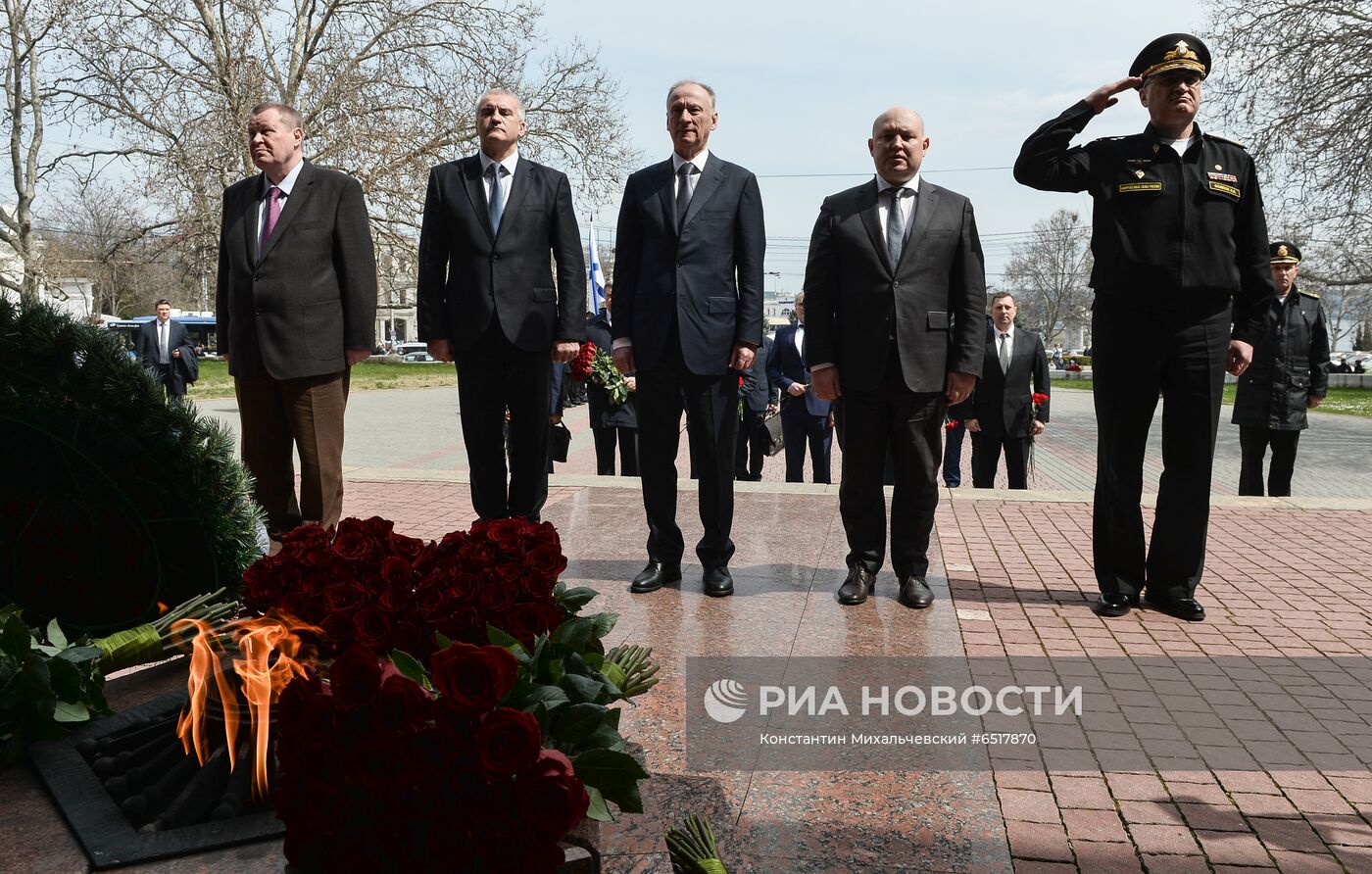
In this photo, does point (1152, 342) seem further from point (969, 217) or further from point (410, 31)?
point (410, 31)

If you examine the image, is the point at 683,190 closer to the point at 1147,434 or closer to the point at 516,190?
the point at 516,190

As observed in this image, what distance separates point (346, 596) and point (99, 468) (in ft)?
1.95

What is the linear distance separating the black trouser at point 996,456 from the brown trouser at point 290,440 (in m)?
5.77

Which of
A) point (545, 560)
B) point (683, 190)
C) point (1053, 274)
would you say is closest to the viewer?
point (545, 560)

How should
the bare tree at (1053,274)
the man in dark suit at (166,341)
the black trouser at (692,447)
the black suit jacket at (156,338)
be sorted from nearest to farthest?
the black trouser at (692,447) < the man in dark suit at (166,341) < the black suit jacket at (156,338) < the bare tree at (1053,274)

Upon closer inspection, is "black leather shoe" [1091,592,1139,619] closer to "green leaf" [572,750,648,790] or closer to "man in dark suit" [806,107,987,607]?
"man in dark suit" [806,107,987,607]

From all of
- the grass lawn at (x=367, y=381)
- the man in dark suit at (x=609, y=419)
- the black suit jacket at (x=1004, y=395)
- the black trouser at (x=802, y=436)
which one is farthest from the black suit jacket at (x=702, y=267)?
the grass lawn at (x=367, y=381)

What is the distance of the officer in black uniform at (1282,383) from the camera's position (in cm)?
902

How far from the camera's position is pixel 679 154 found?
5234mm

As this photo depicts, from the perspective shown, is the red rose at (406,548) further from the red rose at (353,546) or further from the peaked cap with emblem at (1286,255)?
the peaked cap with emblem at (1286,255)

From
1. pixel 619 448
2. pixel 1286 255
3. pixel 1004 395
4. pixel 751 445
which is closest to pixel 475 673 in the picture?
pixel 1004 395

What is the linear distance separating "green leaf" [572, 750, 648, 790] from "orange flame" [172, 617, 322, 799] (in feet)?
1.70

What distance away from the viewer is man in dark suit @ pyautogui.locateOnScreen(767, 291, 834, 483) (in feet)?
34.2

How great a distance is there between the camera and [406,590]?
7.88ft
